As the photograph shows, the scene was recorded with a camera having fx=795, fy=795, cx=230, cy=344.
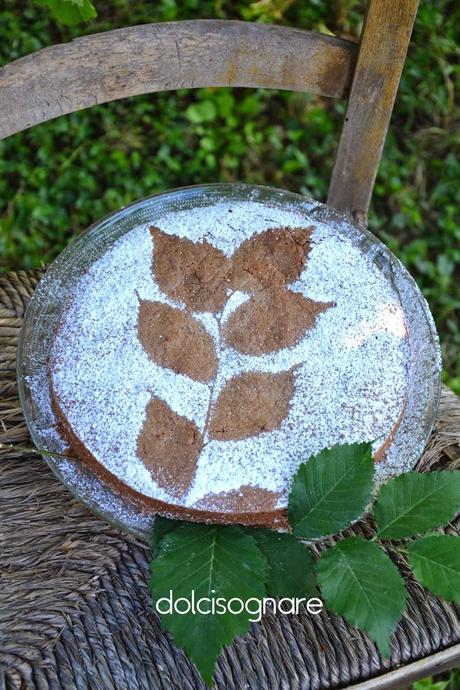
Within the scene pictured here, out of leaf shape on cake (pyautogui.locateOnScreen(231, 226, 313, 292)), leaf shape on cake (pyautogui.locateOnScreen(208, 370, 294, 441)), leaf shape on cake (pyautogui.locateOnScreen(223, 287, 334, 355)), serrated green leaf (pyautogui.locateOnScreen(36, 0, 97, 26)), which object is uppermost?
serrated green leaf (pyautogui.locateOnScreen(36, 0, 97, 26))

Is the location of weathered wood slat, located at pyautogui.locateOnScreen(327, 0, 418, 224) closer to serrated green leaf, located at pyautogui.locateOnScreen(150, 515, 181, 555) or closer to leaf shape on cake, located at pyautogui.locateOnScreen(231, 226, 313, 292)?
leaf shape on cake, located at pyautogui.locateOnScreen(231, 226, 313, 292)

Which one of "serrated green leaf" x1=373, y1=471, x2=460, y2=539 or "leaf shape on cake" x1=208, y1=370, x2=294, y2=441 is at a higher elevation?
"leaf shape on cake" x1=208, y1=370, x2=294, y2=441

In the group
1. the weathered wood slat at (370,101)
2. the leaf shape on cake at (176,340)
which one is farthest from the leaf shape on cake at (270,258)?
→ the weathered wood slat at (370,101)

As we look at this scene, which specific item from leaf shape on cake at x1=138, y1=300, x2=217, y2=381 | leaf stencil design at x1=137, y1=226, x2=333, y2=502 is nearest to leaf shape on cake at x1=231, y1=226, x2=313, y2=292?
leaf stencil design at x1=137, y1=226, x2=333, y2=502

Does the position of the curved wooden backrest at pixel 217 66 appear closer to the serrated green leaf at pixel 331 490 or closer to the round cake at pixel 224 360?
the round cake at pixel 224 360

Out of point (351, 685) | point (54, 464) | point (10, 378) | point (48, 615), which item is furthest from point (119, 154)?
point (351, 685)
